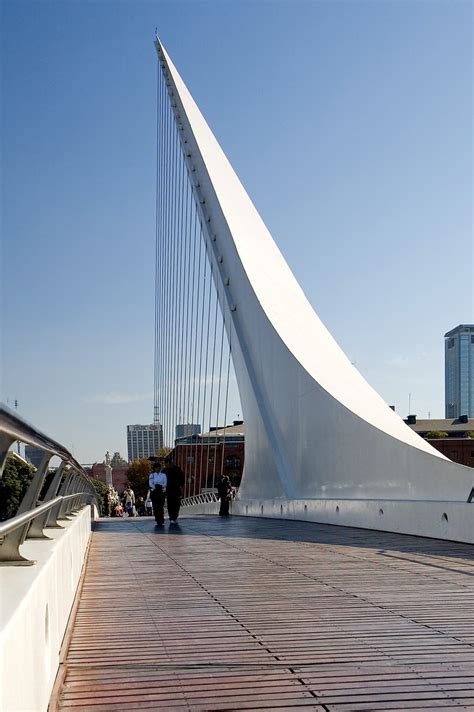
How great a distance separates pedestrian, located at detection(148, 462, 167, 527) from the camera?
13.3 metres

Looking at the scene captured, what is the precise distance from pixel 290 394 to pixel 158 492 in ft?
9.95

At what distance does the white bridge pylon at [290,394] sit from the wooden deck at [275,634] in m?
3.49

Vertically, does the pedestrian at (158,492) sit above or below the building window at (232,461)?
above

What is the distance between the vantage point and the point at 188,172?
2305 centimetres

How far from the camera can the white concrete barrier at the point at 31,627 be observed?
181 centimetres

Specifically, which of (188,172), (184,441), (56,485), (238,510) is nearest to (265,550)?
(56,485)

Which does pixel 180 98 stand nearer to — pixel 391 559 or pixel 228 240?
pixel 228 240

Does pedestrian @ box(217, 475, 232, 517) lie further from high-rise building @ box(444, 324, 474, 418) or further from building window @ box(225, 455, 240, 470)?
high-rise building @ box(444, 324, 474, 418)

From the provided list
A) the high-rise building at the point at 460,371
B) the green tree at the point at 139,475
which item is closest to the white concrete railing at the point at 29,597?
the green tree at the point at 139,475

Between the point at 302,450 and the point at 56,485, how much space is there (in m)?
11.1

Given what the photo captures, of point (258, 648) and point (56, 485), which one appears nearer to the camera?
point (258, 648)

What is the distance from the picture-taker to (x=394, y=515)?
32.5 feet

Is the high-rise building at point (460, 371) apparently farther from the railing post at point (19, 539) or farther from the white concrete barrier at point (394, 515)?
the railing post at point (19, 539)

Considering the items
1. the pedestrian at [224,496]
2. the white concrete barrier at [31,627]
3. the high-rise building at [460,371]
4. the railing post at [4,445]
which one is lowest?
the pedestrian at [224,496]
